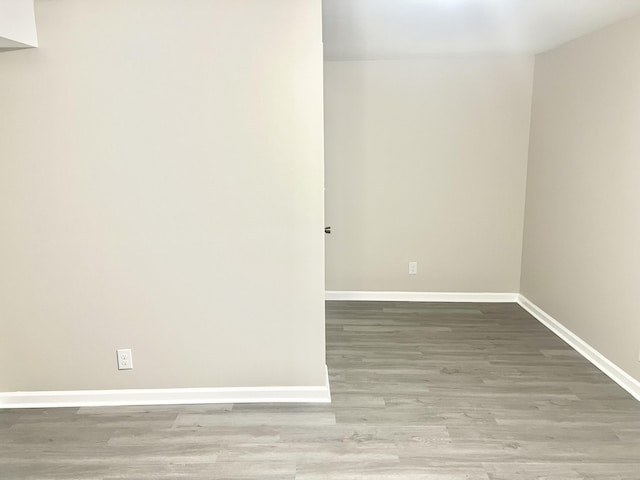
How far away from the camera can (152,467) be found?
225 cm

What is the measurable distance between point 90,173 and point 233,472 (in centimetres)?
168

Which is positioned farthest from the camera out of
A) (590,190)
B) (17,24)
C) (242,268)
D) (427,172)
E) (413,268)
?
(413,268)

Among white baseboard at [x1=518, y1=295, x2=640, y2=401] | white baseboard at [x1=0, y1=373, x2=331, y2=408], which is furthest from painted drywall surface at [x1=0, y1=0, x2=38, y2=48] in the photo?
white baseboard at [x1=518, y1=295, x2=640, y2=401]

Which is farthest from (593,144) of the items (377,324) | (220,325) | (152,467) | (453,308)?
(152,467)

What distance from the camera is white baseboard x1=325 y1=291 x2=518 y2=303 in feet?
14.6

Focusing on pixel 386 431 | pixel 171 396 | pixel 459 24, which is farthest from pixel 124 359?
pixel 459 24

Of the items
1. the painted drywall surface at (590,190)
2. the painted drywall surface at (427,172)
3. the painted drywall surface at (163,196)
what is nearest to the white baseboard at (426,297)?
the painted drywall surface at (427,172)

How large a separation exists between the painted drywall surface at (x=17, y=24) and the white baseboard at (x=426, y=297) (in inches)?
121

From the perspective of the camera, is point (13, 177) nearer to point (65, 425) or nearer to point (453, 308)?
point (65, 425)

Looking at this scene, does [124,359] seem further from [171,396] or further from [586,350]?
[586,350]

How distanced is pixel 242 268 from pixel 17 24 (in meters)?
1.60

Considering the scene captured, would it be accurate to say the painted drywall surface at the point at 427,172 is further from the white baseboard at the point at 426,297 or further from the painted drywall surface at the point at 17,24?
the painted drywall surface at the point at 17,24

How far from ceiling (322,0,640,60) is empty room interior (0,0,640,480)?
3 cm

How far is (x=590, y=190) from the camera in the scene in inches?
129
